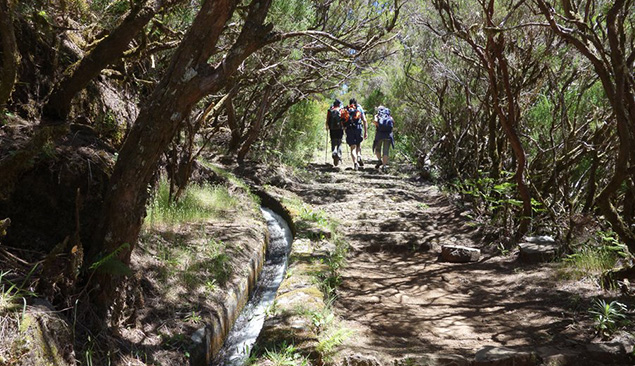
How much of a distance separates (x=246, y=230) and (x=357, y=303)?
247 centimetres

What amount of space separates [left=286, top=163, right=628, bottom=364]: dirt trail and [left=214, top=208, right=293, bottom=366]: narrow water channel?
929 mm

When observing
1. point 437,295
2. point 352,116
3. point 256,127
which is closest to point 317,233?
point 437,295

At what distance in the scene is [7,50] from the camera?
383cm

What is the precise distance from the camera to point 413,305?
5406 millimetres

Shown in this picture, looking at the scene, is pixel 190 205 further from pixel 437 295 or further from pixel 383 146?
pixel 383 146

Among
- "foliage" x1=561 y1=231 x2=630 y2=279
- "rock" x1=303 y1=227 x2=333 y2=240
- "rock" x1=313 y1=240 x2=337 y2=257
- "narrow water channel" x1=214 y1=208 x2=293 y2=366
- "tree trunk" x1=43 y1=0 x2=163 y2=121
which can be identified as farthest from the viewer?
"rock" x1=303 y1=227 x2=333 y2=240

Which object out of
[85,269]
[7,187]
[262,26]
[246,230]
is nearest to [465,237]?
[246,230]

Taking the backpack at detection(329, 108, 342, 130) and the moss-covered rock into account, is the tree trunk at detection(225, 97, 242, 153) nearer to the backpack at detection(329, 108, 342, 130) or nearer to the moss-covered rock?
the backpack at detection(329, 108, 342, 130)

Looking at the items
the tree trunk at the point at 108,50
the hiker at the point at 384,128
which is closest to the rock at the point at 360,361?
the tree trunk at the point at 108,50

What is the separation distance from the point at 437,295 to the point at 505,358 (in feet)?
6.63

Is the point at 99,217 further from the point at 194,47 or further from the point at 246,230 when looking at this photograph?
the point at 246,230

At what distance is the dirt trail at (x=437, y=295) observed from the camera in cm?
429

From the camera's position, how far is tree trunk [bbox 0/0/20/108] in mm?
3729

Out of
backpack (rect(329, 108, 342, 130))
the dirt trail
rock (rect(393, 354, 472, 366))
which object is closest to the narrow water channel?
the dirt trail
